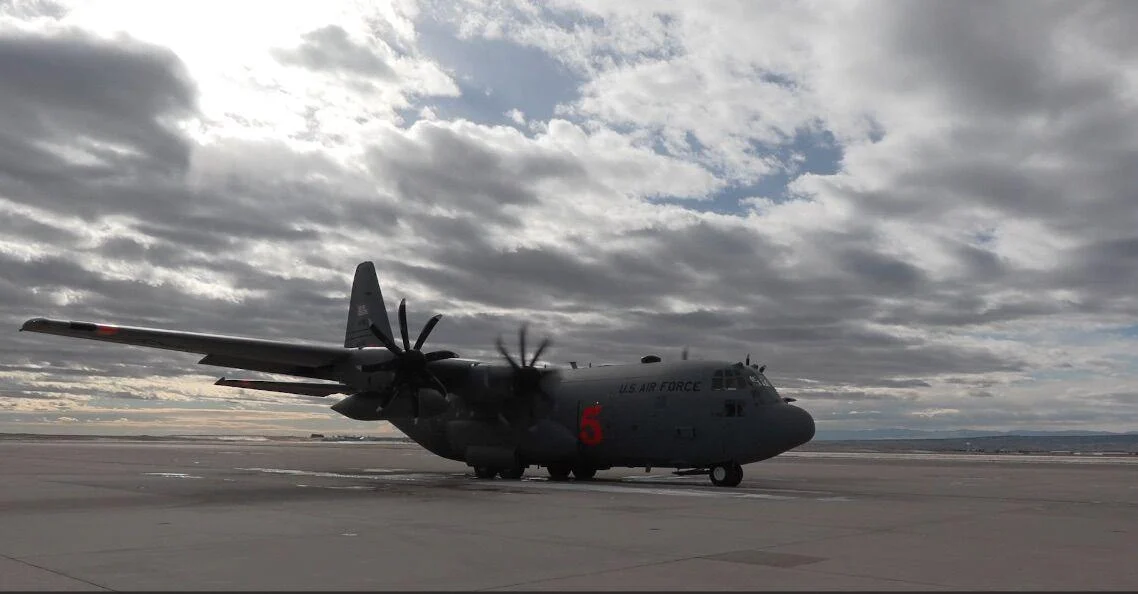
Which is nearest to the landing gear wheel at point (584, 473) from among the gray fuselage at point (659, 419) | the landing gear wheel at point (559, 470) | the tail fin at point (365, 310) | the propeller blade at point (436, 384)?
the landing gear wheel at point (559, 470)

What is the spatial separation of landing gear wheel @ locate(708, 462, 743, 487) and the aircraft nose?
1735 millimetres

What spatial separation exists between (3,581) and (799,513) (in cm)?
1323

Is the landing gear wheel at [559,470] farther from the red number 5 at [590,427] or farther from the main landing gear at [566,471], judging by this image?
the red number 5 at [590,427]

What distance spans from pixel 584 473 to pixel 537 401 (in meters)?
3.11

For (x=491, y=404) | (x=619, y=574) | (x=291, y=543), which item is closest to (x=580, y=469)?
(x=491, y=404)

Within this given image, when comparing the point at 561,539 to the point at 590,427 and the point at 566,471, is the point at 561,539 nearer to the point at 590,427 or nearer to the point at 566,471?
the point at 590,427

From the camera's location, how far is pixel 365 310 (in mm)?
36219

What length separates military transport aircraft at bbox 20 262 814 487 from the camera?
25.8 metres

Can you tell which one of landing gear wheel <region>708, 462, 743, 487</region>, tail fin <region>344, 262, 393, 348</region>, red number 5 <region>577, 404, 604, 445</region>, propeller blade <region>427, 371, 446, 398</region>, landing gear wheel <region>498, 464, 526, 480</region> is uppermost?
tail fin <region>344, 262, 393, 348</region>

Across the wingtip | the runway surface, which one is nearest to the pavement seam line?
the runway surface

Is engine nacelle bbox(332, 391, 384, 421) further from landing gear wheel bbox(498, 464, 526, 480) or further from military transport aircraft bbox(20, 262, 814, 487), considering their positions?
landing gear wheel bbox(498, 464, 526, 480)

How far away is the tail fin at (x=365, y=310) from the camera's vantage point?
35.9 m

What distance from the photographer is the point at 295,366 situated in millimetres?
29797

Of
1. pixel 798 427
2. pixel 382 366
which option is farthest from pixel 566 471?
pixel 798 427
